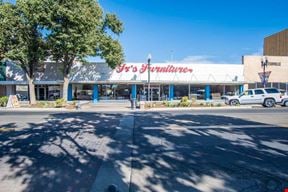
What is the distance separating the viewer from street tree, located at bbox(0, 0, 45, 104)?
2794 cm

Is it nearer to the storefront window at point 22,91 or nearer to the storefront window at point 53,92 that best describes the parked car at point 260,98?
the storefront window at point 53,92

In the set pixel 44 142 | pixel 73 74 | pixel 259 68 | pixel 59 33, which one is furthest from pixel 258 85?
pixel 44 142

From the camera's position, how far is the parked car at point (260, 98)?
28.5 metres

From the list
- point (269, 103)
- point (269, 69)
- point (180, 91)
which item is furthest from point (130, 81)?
point (269, 69)

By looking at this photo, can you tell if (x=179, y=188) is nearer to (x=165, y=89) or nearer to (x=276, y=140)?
(x=276, y=140)

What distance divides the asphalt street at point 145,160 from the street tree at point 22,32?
59.2 ft

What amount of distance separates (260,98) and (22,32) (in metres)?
23.9

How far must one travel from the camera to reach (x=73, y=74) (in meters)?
36.1

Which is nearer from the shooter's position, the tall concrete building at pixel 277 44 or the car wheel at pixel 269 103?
the car wheel at pixel 269 103

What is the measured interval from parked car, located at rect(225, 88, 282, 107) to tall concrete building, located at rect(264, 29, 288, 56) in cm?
3390

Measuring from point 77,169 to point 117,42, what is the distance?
89.7 feet

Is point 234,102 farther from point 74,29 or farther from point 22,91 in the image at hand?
point 22,91

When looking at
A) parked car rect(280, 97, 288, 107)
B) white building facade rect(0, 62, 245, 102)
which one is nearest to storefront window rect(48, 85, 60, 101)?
white building facade rect(0, 62, 245, 102)

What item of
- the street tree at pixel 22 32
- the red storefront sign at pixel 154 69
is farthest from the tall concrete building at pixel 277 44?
the street tree at pixel 22 32
